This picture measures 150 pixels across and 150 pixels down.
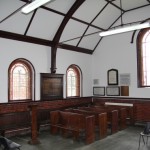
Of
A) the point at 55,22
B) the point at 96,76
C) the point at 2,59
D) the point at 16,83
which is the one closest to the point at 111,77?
the point at 96,76

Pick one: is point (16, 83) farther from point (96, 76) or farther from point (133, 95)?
point (133, 95)

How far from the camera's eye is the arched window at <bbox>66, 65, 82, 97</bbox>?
34.1 ft

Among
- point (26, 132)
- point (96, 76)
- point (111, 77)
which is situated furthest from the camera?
point (96, 76)

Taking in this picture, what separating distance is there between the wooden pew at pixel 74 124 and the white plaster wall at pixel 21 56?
152 centimetres

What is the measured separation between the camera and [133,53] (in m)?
9.95

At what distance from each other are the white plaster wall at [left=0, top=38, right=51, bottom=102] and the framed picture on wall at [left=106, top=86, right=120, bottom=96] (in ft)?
11.9

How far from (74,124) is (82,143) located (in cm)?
79

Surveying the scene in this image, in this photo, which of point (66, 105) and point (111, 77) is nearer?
point (66, 105)

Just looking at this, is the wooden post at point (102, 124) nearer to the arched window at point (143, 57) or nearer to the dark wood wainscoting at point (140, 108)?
the dark wood wainscoting at point (140, 108)

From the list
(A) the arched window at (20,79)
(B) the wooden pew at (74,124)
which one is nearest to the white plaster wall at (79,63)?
(A) the arched window at (20,79)

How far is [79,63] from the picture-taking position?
→ 10.8m

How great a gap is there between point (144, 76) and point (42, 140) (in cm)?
584

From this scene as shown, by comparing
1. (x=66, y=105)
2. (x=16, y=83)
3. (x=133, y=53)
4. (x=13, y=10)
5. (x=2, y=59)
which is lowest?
(x=66, y=105)

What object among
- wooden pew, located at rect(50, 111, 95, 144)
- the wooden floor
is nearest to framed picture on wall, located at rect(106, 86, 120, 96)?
the wooden floor
